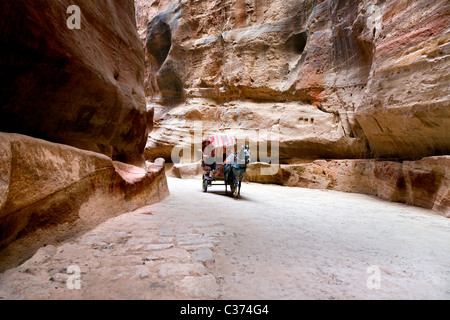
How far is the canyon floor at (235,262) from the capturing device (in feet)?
5.53

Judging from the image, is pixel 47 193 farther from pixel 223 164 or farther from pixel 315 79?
pixel 315 79

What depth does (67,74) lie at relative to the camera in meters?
2.74

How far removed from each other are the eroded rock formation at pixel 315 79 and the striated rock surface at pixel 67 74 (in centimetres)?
664

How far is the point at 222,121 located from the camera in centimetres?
1448

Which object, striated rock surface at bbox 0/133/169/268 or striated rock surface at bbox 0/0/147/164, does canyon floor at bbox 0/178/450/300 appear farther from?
striated rock surface at bbox 0/0/147/164

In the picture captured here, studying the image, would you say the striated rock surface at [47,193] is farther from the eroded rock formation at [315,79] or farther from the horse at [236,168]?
the eroded rock formation at [315,79]

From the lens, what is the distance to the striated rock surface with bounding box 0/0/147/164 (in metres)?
2.21

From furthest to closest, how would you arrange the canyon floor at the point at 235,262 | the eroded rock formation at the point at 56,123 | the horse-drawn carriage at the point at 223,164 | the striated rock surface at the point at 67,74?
the horse-drawn carriage at the point at 223,164
the striated rock surface at the point at 67,74
the eroded rock formation at the point at 56,123
the canyon floor at the point at 235,262

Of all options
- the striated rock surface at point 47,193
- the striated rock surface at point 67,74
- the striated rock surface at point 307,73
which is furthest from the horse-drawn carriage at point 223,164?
the striated rock surface at point 307,73

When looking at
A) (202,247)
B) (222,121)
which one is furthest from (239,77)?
(202,247)

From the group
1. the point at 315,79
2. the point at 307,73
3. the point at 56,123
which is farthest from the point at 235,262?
the point at 307,73

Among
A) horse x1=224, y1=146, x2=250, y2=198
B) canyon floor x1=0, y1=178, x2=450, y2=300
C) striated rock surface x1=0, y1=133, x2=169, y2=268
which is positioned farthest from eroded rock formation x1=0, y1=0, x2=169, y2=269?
horse x1=224, y1=146, x2=250, y2=198

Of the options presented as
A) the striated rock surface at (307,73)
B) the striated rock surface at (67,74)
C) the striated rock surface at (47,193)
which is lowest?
the striated rock surface at (47,193)

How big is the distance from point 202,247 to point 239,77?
500 inches
